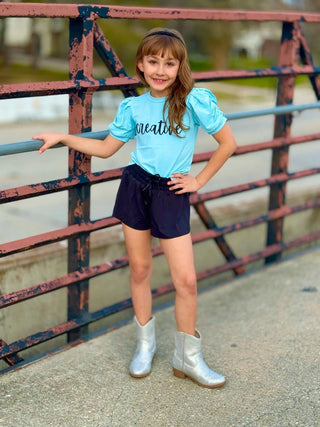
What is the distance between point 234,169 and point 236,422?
26.3 ft

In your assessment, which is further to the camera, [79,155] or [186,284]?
[79,155]

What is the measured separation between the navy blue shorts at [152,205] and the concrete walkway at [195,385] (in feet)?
2.14

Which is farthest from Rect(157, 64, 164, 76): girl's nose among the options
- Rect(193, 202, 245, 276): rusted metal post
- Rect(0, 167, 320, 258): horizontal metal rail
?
Rect(193, 202, 245, 276): rusted metal post

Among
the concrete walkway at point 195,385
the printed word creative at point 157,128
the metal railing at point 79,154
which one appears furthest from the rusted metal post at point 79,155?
the printed word creative at point 157,128

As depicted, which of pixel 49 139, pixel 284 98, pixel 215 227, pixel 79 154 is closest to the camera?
pixel 49 139

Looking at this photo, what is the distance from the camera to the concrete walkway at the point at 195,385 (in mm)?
2580

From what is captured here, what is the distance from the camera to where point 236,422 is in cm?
254

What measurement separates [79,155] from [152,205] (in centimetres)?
55

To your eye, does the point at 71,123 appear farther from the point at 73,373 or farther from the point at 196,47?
the point at 196,47

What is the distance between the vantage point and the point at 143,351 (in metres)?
2.94

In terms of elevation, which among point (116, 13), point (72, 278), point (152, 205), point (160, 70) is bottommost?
point (72, 278)

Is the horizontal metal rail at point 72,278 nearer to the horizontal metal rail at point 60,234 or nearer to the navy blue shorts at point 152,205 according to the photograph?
the horizontal metal rail at point 60,234

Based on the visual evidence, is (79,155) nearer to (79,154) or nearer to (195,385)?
(79,154)

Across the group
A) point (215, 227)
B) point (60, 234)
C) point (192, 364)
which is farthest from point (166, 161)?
point (215, 227)
